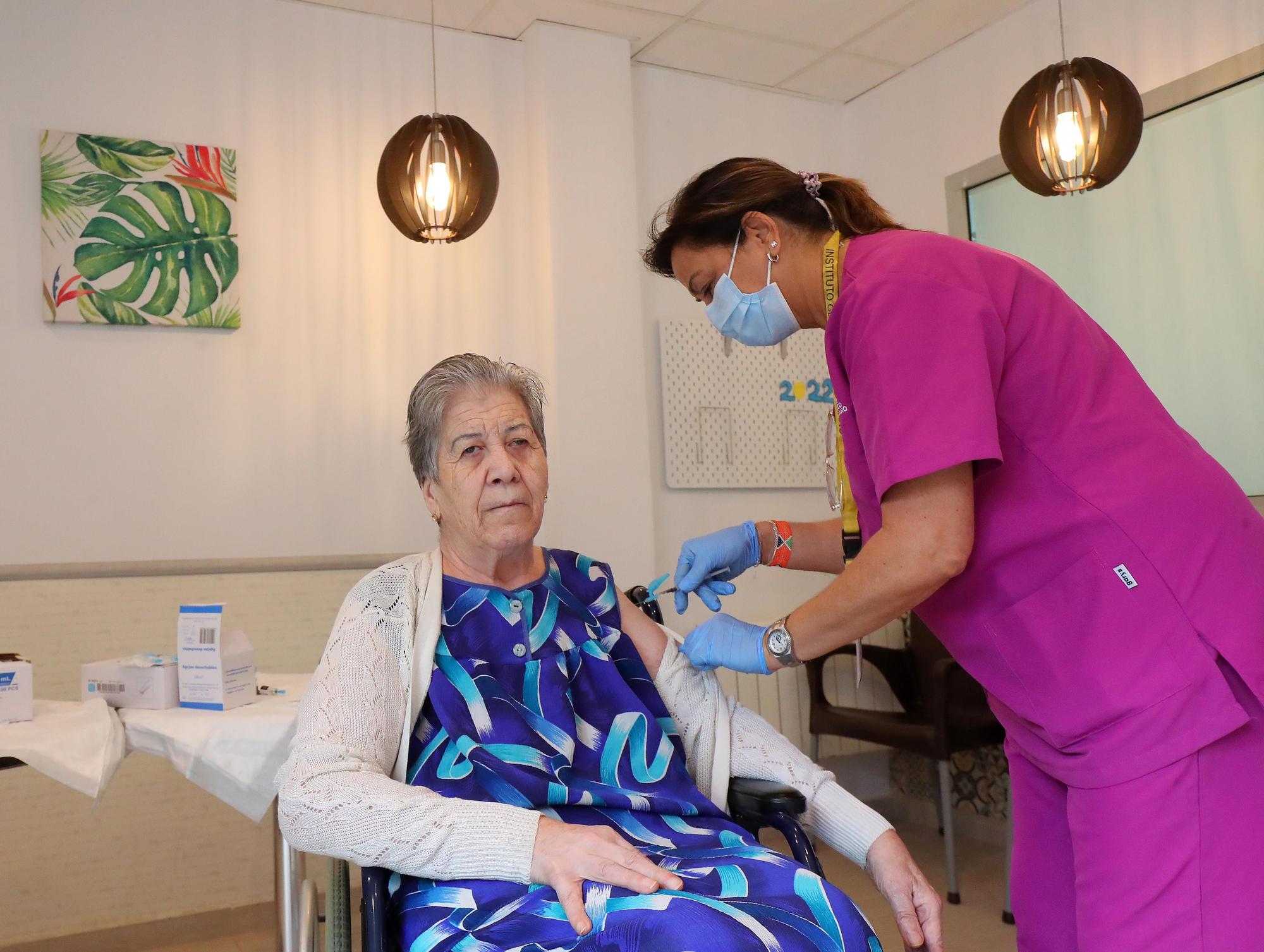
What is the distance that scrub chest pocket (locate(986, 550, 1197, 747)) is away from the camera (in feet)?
4.10

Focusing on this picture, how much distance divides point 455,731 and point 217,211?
232cm

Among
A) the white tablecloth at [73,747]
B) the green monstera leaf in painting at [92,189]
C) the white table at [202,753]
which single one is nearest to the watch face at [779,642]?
the white table at [202,753]

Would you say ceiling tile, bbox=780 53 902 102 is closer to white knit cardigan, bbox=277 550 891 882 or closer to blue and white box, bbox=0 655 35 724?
white knit cardigan, bbox=277 550 891 882

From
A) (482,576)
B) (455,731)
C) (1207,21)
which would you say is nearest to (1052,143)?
(1207,21)

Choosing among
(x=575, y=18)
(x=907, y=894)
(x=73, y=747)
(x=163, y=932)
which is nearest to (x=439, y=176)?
(x=575, y=18)

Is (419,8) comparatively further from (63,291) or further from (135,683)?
(135,683)

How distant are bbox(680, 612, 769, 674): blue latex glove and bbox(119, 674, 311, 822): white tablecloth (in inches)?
29.5

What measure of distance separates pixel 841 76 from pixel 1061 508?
11.2 ft

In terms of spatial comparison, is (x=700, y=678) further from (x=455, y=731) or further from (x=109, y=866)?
(x=109, y=866)

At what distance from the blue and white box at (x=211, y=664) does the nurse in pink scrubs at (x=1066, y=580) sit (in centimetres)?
112

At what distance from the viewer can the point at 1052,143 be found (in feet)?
9.34

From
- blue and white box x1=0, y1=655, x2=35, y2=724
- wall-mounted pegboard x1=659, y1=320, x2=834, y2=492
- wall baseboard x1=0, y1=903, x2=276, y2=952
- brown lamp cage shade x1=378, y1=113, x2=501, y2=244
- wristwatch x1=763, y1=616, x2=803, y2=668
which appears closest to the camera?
wristwatch x1=763, y1=616, x2=803, y2=668

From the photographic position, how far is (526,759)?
158 centimetres

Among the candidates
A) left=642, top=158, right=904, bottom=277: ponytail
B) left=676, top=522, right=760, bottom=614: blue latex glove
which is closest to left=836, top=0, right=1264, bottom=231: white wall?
left=642, top=158, right=904, bottom=277: ponytail
